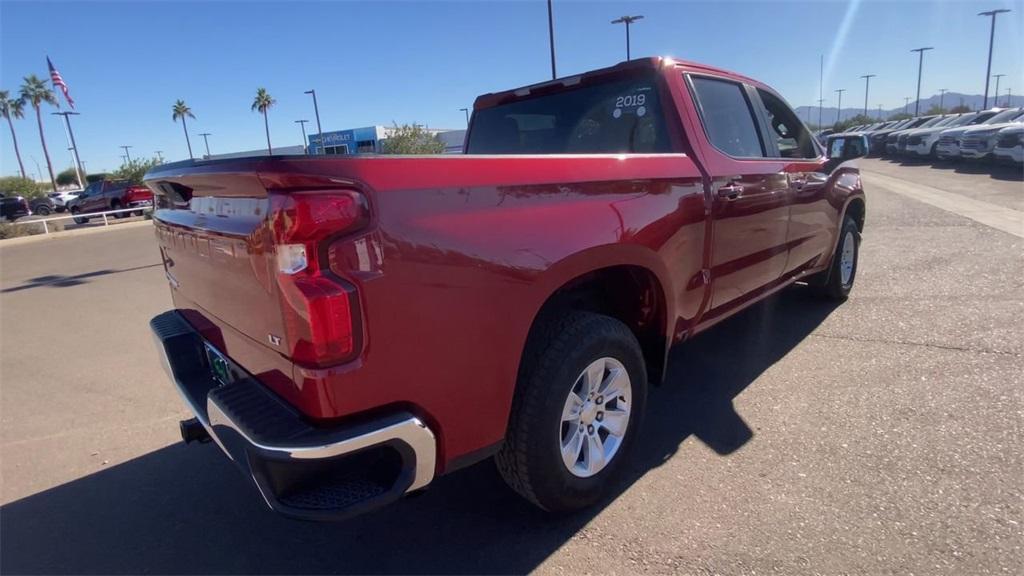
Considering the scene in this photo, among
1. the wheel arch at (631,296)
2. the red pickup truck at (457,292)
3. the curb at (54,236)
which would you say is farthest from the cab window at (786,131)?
the curb at (54,236)

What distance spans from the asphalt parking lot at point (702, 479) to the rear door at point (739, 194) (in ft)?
2.44

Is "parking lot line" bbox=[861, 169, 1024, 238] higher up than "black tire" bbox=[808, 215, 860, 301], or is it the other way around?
"black tire" bbox=[808, 215, 860, 301]

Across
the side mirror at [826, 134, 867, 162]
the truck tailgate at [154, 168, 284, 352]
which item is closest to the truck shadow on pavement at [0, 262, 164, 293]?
the truck tailgate at [154, 168, 284, 352]

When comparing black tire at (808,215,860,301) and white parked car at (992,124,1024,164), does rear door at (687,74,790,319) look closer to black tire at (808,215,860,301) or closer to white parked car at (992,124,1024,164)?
black tire at (808,215,860,301)

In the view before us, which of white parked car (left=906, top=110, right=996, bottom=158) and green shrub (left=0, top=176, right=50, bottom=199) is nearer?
white parked car (left=906, top=110, right=996, bottom=158)

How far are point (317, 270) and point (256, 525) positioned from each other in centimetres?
160

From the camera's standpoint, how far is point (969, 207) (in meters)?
11.0

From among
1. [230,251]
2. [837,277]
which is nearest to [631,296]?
[230,251]

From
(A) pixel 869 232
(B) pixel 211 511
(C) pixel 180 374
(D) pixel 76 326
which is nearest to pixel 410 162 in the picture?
(C) pixel 180 374

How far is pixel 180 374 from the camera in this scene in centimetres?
272

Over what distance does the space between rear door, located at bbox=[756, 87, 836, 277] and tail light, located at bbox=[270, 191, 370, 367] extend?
3.22 metres

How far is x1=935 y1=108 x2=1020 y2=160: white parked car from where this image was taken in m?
19.2

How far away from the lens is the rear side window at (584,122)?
3.21m

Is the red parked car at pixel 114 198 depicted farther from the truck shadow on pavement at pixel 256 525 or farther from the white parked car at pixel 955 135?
the white parked car at pixel 955 135
